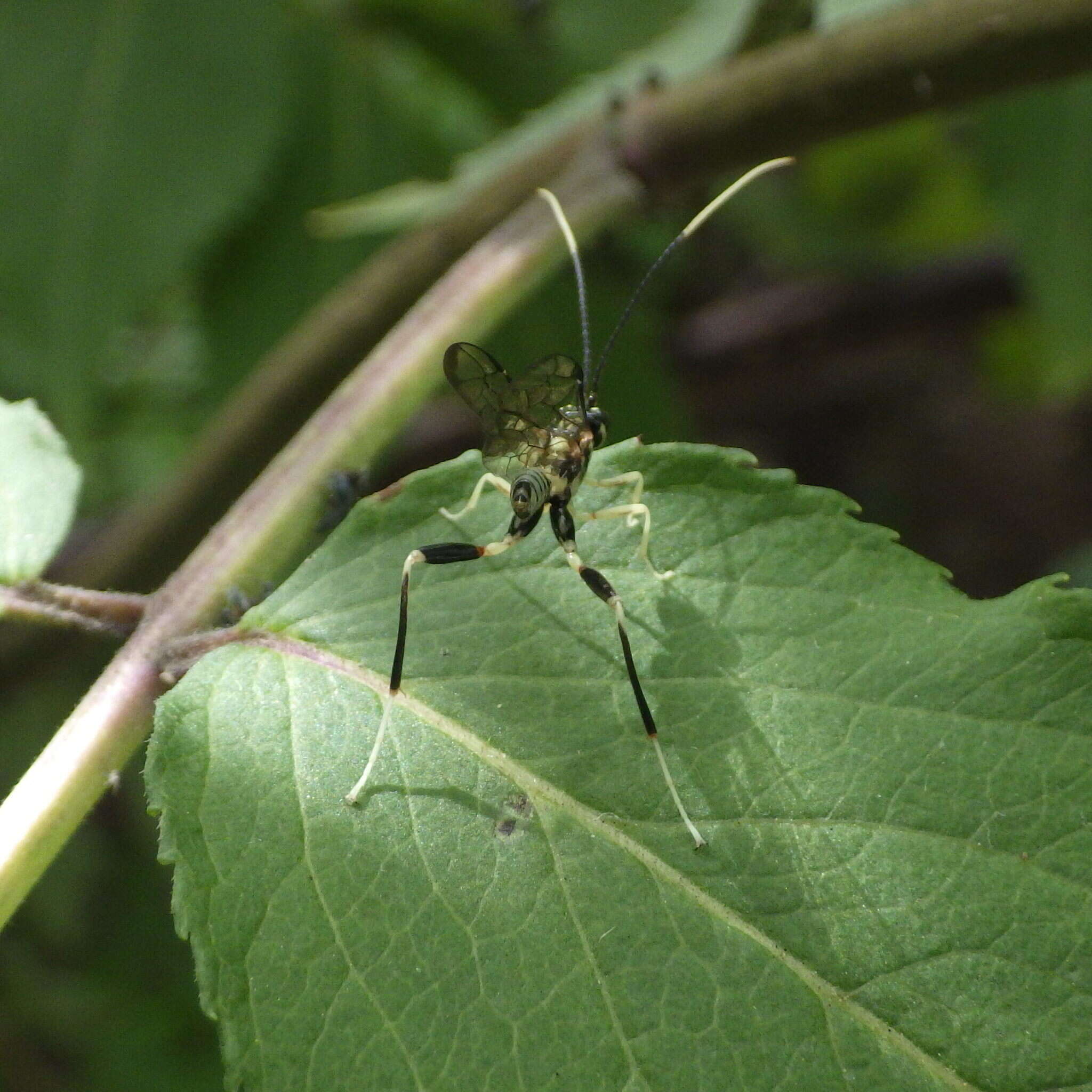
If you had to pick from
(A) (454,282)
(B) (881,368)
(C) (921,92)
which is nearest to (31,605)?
(A) (454,282)

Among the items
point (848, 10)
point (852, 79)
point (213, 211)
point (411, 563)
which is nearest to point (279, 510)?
point (411, 563)

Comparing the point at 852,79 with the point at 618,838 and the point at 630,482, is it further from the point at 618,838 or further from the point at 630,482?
the point at 618,838

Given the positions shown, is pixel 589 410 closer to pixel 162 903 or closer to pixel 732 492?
pixel 732 492

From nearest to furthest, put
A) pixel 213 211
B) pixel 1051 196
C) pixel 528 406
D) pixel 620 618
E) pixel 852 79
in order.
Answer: pixel 620 618, pixel 852 79, pixel 528 406, pixel 213 211, pixel 1051 196

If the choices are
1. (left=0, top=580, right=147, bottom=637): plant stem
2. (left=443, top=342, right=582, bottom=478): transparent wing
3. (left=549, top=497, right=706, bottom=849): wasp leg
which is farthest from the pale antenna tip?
(left=0, top=580, right=147, bottom=637): plant stem

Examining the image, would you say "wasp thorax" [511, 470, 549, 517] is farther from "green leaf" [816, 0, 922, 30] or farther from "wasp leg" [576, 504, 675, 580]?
"green leaf" [816, 0, 922, 30]

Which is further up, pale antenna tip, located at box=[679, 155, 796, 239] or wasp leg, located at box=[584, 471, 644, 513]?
pale antenna tip, located at box=[679, 155, 796, 239]
